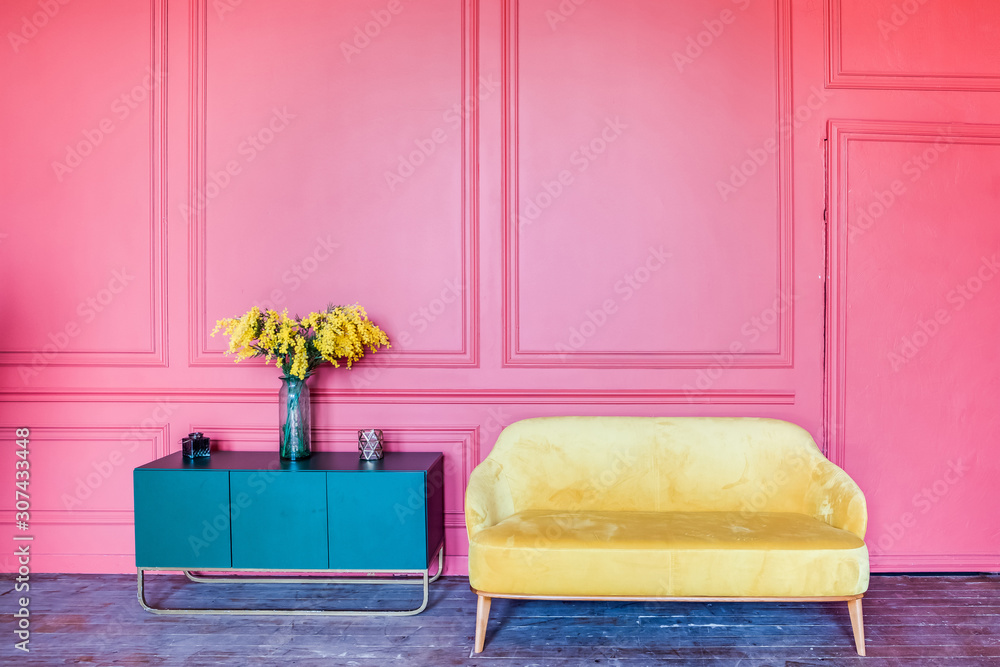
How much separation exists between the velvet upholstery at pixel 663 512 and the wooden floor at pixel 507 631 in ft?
0.80

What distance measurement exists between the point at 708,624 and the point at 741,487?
0.61 meters

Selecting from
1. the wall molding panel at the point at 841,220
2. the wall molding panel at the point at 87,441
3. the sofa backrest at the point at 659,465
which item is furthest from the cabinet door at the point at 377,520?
the wall molding panel at the point at 841,220

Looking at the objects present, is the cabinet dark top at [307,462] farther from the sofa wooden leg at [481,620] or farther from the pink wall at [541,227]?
the sofa wooden leg at [481,620]

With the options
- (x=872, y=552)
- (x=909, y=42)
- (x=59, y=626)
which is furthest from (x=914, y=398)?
(x=59, y=626)

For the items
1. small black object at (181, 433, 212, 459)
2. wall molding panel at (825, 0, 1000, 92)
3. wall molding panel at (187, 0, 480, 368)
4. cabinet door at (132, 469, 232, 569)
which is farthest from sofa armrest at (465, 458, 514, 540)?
wall molding panel at (825, 0, 1000, 92)

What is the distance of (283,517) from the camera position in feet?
8.58

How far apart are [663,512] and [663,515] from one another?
73 millimetres

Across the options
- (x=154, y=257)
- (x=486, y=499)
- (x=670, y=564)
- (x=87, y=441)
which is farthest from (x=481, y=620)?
(x=154, y=257)

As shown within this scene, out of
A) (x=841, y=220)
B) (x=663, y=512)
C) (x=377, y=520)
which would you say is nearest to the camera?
(x=377, y=520)

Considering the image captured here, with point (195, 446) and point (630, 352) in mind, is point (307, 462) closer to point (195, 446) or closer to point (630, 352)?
point (195, 446)

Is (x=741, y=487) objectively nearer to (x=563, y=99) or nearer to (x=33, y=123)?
(x=563, y=99)

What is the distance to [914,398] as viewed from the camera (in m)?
3.05

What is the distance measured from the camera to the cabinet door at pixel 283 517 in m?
2.61

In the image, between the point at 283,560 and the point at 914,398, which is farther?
the point at 914,398
